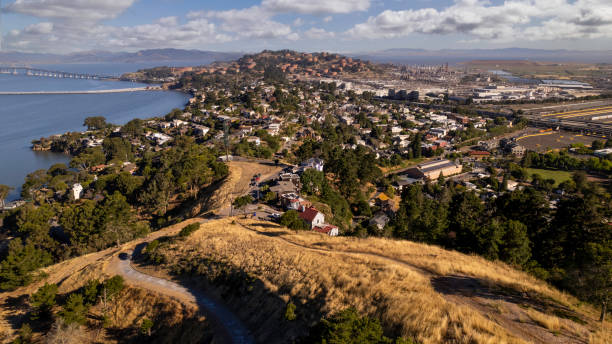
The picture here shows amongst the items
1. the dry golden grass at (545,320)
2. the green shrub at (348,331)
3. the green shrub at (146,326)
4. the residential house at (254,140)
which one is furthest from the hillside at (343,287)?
the residential house at (254,140)

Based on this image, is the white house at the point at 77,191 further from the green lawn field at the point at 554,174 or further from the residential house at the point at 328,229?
the green lawn field at the point at 554,174

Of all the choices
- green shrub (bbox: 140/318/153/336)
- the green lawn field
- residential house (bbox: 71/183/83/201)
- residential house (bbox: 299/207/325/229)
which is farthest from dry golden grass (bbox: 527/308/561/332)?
the green lawn field

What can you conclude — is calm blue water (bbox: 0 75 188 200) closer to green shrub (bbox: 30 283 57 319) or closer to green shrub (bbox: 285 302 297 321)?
green shrub (bbox: 30 283 57 319)

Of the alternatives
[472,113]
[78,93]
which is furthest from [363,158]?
[78,93]

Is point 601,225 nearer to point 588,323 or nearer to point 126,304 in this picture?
point 588,323

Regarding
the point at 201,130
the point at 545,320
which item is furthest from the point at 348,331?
the point at 201,130

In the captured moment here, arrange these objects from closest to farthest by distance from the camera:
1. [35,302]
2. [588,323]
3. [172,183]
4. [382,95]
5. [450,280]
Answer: [588,323], [450,280], [35,302], [172,183], [382,95]
